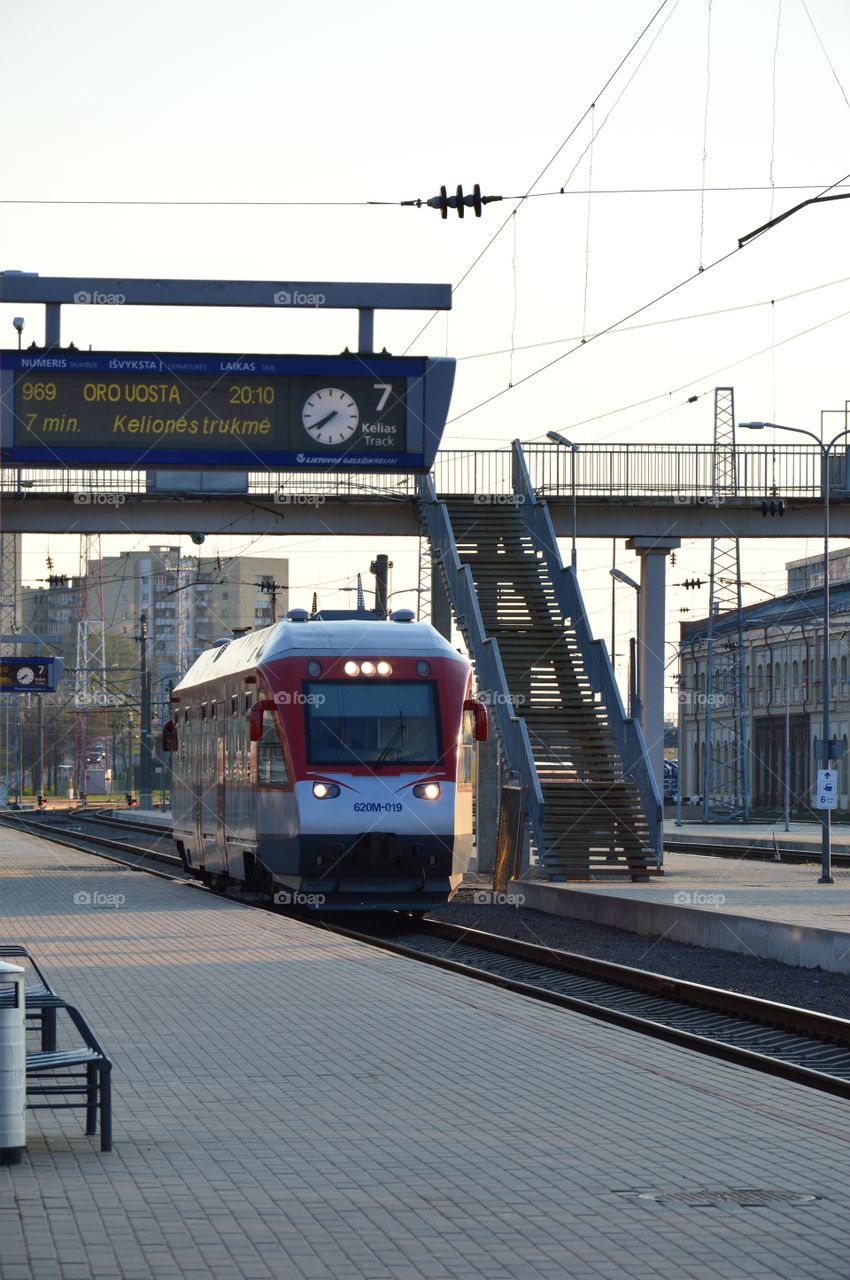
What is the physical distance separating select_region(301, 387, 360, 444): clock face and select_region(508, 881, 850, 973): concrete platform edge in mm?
8932

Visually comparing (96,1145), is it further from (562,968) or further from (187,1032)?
(562,968)

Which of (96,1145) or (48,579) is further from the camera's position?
(48,579)

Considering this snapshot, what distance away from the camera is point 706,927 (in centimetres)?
2200

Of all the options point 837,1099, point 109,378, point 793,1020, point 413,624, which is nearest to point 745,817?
point 109,378

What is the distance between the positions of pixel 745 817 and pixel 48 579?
29.3 meters

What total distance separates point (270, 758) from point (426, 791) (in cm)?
199

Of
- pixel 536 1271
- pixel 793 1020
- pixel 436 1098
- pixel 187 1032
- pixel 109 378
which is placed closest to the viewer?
pixel 536 1271

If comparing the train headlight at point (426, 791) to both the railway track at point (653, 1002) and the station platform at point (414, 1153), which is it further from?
the station platform at point (414, 1153)

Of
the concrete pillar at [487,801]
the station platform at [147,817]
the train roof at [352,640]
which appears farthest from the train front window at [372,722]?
the station platform at [147,817]

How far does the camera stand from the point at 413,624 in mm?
24328

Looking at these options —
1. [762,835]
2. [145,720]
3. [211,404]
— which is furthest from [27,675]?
[145,720]

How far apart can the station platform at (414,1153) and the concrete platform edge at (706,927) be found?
5213 millimetres

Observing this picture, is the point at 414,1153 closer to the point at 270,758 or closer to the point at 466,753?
the point at 270,758

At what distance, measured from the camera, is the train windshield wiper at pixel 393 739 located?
2286 centimetres
